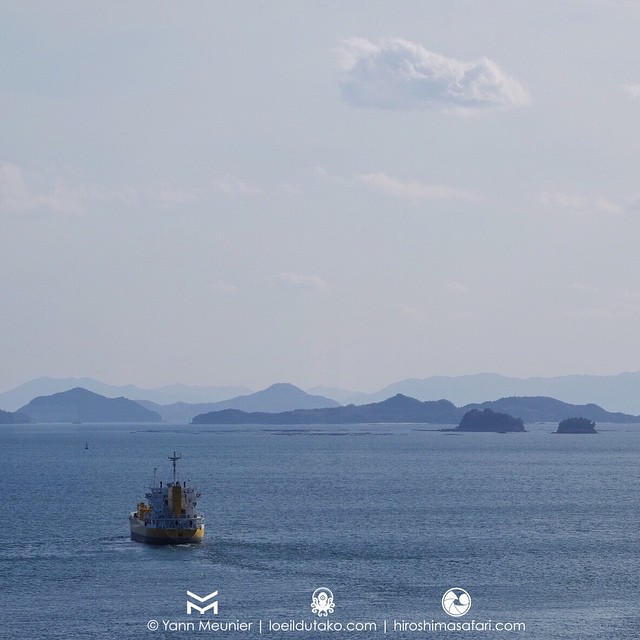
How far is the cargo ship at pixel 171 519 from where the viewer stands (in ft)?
381

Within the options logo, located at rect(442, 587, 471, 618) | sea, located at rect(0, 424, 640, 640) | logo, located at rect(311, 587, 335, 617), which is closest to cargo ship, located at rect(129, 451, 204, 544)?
sea, located at rect(0, 424, 640, 640)

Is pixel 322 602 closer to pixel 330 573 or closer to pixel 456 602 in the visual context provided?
pixel 456 602

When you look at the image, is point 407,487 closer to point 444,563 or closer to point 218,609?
point 444,563

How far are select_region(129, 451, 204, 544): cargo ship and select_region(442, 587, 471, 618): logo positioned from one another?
32716mm

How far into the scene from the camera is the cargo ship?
381 feet

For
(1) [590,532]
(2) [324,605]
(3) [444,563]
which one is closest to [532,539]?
(1) [590,532]

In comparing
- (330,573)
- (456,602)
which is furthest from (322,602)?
(330,573)

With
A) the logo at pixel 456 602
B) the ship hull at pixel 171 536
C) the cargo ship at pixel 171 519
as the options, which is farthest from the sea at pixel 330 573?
the cargo ship at pixel 171 519

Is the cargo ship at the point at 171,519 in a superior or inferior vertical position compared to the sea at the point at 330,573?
superior

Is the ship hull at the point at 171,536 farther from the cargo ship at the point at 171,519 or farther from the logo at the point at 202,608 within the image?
the logo at the point at 202,608

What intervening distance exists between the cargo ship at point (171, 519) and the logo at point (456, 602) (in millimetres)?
32716

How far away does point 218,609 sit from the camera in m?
86.7

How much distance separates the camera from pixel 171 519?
11675 cm

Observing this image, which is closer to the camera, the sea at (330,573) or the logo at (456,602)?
the sea at (330,573)
